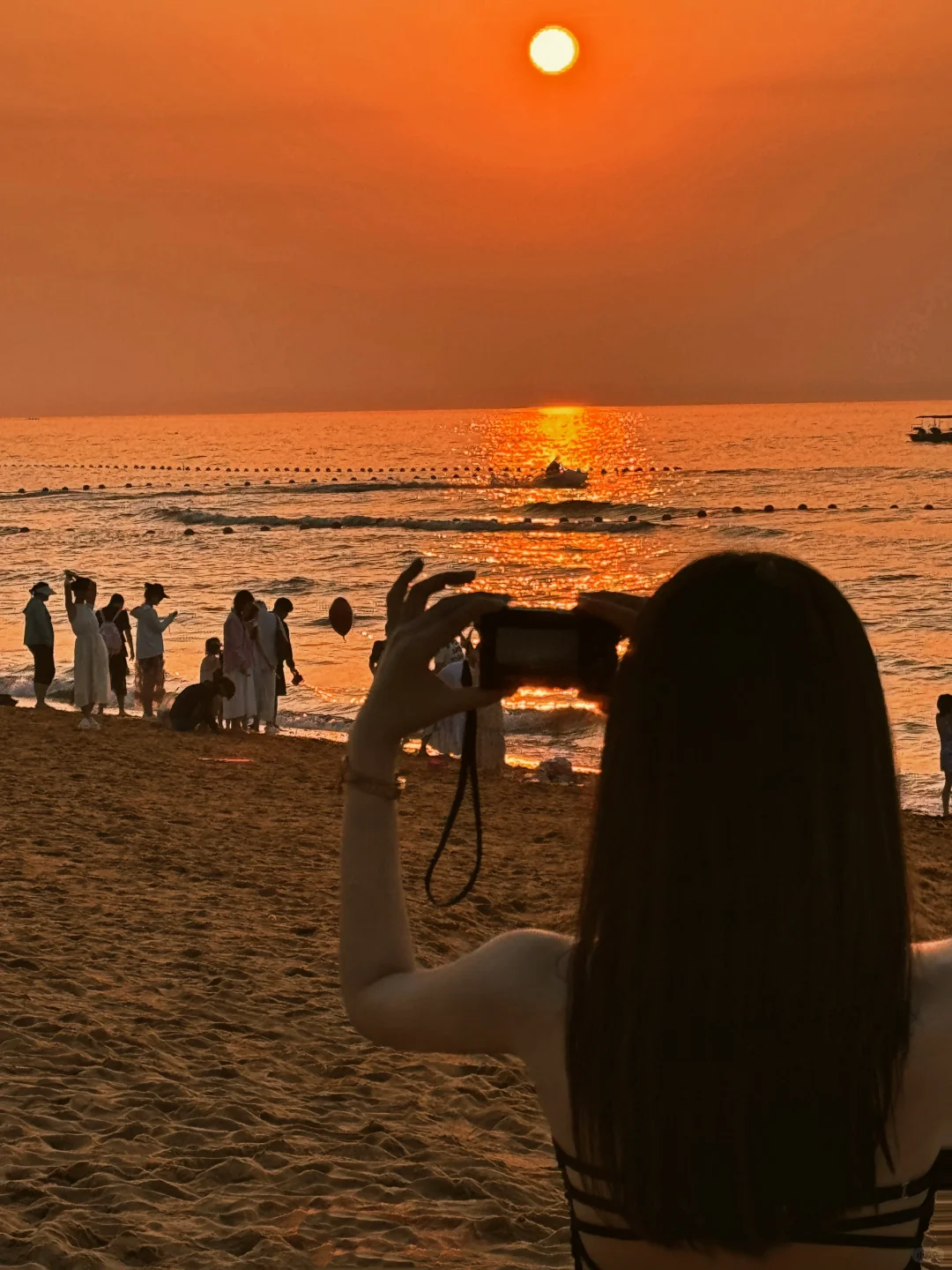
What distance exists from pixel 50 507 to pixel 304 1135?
232ft

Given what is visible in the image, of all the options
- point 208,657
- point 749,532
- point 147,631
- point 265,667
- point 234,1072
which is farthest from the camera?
point 749,532

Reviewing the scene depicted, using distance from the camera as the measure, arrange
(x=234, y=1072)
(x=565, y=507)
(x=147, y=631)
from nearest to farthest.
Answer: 1. (x=234, y=1072)
2. (x=147, y=631)
3. (x=565, y=507)

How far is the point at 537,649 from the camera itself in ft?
5.08

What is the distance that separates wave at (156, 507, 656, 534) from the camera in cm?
5684

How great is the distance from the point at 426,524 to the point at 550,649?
57.7 meters

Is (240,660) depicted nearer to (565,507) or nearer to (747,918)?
(747,918)

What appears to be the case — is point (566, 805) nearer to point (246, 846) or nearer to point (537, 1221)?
point (246, 846)

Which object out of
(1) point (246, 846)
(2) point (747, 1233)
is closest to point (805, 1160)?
(2) point (747, 1233)

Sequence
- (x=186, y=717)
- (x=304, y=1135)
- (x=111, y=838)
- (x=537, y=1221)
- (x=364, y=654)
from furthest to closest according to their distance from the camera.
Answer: (x=364, y=654)
(x=186, y=717)
(x=111, y=838)
(x=304, y=1135)
(x=537, y=1221)

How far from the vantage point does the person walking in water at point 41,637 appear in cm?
1703

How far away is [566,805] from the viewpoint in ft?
41.6

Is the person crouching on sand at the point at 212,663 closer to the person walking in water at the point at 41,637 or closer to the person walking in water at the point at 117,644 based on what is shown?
the person walking in water at the point at 117,644

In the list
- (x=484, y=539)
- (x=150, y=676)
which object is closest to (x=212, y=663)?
(x=150, y=676)

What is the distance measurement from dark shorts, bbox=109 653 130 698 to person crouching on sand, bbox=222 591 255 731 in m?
2.06
